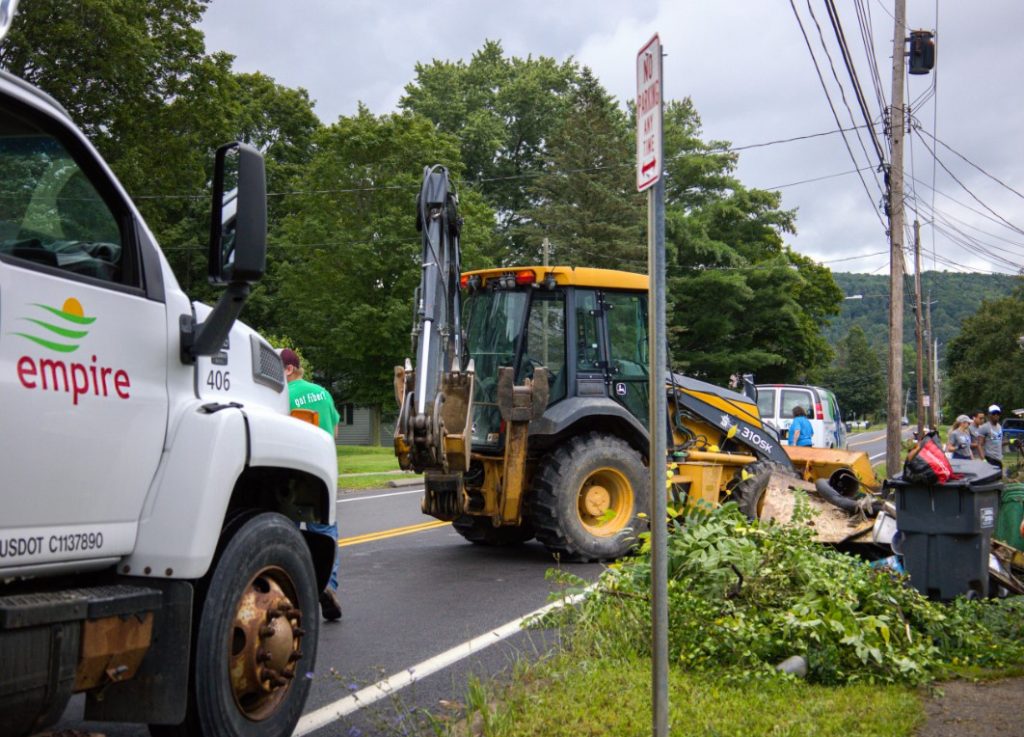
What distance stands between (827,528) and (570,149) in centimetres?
4170

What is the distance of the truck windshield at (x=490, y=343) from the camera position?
10789 millimetres

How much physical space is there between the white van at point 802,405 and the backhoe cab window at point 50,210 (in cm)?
2214

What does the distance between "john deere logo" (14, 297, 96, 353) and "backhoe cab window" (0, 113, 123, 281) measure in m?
0.18

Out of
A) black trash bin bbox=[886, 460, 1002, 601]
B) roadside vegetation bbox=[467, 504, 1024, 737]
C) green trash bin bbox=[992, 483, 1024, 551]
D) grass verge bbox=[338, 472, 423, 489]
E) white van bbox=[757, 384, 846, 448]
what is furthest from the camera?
white van bbox=[757, 384, 846, 448]

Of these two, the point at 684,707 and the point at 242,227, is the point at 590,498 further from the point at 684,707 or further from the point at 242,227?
the point at 242,227

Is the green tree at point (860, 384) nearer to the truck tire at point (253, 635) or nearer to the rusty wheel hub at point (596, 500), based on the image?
the rusty wheel hub at point (596, 500)

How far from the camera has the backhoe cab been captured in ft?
32.0

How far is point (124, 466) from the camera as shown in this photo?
152 inches

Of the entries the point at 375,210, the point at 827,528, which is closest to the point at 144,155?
the point at 375,210

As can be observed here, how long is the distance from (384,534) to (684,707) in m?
8.16

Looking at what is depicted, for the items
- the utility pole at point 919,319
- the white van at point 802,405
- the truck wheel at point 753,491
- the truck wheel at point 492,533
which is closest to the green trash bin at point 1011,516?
the truck wheel at point 753,491

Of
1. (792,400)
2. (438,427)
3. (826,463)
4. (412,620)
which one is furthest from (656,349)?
(792,400)

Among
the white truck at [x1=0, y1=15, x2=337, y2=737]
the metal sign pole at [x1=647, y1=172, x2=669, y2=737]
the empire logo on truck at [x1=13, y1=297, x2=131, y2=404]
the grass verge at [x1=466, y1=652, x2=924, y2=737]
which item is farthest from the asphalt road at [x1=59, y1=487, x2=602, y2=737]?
the empire logo on truck at [x1=13, y1=297, x2=131, y2=404]

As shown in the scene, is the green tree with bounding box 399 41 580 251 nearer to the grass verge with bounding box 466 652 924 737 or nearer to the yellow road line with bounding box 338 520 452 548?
the yellow road line with bounding box 338 520 452 548
